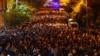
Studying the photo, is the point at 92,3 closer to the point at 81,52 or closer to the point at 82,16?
the point at 82,16

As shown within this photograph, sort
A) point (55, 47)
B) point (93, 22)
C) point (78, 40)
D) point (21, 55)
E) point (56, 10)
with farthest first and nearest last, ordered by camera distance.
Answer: point (56, 10)
point (93, 22)
point (78, 40)
point (55, 47)
point (21, 55)

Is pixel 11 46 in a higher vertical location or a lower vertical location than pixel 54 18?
higher

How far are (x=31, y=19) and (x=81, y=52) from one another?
13.7m

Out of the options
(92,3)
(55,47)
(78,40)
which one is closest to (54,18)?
(92,3)

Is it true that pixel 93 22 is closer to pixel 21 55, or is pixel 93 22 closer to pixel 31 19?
pixel 31 19

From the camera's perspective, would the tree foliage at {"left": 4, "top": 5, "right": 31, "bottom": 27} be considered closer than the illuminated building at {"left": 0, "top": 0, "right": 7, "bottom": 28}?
Yes

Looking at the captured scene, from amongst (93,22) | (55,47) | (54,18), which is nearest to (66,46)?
(55,47)

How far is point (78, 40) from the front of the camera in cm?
1446

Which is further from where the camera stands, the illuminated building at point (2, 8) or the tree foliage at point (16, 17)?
the illuminated building at point (2, 8)

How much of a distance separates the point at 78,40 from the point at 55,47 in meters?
2.06

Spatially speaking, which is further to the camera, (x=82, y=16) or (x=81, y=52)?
(x=82, y=16)

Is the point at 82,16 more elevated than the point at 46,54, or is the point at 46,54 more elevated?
the point at 46,54

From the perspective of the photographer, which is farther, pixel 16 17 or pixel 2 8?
pixel 2 8

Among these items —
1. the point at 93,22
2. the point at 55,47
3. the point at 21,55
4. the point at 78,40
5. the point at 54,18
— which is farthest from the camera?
the point at 54,18
